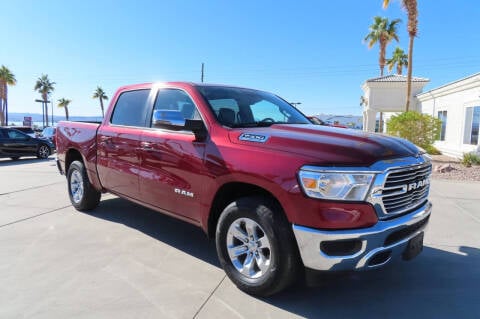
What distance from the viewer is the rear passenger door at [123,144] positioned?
4.26m

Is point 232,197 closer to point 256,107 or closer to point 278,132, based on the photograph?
point 278,132

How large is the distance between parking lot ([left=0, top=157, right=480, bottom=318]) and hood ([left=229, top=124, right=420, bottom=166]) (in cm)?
91

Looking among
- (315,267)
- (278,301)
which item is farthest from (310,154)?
(278,301)

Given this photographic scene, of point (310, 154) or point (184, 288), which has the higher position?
point (310, 154)

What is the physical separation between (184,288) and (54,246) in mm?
1987

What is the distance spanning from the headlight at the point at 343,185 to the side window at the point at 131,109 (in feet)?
8.36

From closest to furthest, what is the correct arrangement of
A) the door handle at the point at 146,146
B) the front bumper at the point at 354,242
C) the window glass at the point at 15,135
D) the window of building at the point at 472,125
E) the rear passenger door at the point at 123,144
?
the front bumper at the point at 354,242, the door handle at the point at 146,146, the rear passenger door at the point at 123,144, the window of building at the point at 472,125, the window glass at the point at 15,135

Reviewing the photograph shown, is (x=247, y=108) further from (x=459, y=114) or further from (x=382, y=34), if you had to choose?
(x=382, y=34)

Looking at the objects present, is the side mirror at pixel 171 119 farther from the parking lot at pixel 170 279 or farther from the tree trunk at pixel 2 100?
the tree trunk at pixel 2 100

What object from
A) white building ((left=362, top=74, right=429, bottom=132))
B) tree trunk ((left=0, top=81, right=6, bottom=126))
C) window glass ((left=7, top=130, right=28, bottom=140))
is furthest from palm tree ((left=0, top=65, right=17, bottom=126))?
white building ((left=362, top=74, right=429, bottom=132))

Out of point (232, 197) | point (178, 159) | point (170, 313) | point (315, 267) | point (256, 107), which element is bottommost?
point (170, 313)

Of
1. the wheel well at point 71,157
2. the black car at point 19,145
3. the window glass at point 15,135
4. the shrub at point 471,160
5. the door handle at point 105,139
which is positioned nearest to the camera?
the door handle at point 105,139

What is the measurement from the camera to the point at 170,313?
281cm

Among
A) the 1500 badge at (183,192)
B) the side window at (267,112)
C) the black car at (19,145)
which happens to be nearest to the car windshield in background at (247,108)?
the side window at (267,112)
